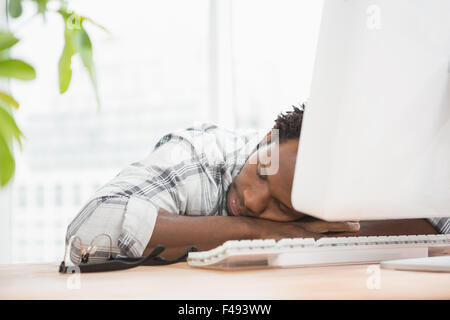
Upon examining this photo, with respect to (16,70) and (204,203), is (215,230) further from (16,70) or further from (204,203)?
(16,70)

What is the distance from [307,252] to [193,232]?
0.46 m

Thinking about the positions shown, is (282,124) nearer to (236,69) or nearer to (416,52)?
(416,52)

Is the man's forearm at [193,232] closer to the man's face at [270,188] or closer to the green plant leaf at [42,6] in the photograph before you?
the man's face at [270,188]

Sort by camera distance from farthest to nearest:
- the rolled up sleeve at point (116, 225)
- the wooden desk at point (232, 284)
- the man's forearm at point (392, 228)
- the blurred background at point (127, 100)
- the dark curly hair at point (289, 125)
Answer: the blurred background at point (127, 100)
the dark curly hair at point (289, 125)
the man's forearm at point (392, 228)
the rolled up sleeve at point (116, 225)
the wooden desk at point (232, 284)

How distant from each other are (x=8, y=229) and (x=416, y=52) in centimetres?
243

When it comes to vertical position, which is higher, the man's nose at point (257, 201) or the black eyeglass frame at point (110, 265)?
the black eyeglass frame at point (110, 265)

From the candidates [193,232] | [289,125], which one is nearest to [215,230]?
[193,232]

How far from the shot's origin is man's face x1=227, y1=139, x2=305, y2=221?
1207mm

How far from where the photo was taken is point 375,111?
0.62 m

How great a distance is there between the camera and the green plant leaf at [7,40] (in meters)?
0.42

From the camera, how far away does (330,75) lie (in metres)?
0.61

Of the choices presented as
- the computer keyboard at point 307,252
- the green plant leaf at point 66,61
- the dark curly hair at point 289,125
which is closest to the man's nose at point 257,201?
the dark curly hair at point 289,125

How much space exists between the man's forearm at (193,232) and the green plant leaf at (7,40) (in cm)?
73
